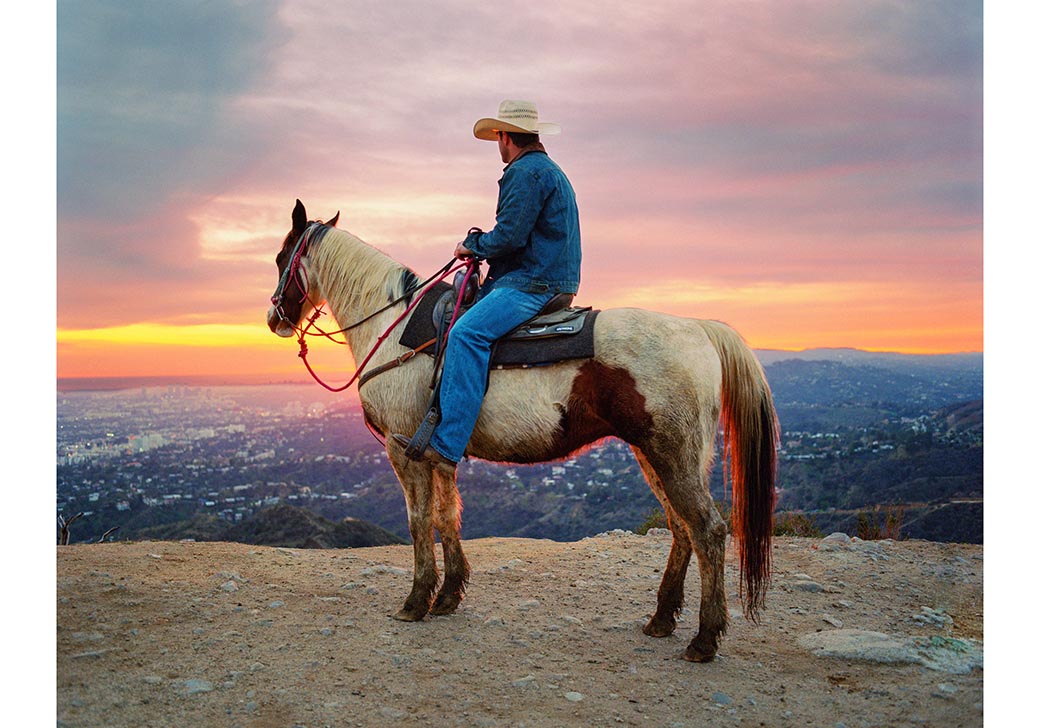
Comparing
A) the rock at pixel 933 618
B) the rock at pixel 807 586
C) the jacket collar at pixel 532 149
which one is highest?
the jacket collar at pixel 532 149

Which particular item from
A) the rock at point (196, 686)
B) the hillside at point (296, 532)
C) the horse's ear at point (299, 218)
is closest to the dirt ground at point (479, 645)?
the rock at point (196, 686)

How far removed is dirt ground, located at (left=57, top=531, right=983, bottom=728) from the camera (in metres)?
4.05

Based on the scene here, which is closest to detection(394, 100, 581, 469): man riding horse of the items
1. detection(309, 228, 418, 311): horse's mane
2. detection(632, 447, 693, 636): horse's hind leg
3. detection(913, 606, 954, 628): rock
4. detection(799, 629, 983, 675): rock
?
detection(309, 228, 418, 311): horse's mane

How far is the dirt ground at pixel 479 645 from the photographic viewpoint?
4047 millimetres

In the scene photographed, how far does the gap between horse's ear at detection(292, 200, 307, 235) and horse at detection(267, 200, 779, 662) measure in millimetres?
921

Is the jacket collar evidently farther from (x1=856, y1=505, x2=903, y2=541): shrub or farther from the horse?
(x1=856, y1=505, x2=903, y2=541): shrub

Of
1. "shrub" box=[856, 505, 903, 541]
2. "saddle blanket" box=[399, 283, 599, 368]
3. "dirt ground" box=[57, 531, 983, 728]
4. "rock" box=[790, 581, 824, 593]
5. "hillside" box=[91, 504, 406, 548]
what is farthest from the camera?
"hillside" box=[91, 504, 406, 548]

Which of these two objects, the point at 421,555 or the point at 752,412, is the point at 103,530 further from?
the point at 752,412

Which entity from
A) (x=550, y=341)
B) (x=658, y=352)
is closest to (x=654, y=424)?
(x=658, y=352)

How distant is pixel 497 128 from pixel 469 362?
1541mm

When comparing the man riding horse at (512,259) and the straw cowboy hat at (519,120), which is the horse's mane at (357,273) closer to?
the man riding horse at (512,259)

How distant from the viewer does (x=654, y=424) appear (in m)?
4.65

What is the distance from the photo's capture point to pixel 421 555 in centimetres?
535

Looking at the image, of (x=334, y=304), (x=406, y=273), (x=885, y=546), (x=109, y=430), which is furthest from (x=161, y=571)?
(x=885, y=546)
